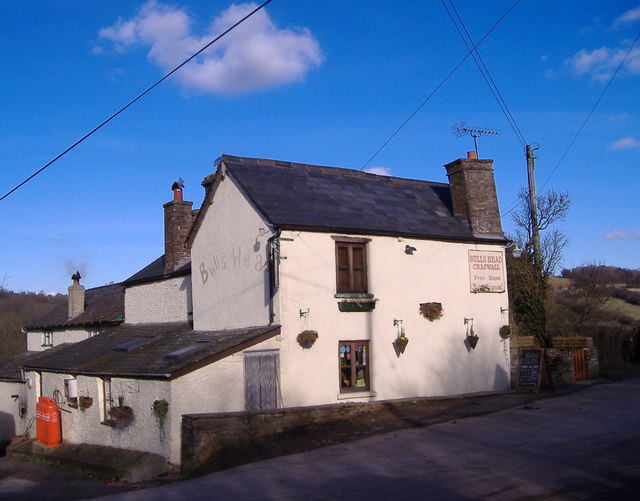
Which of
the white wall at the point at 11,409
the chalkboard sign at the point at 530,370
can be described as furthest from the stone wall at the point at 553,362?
the white wall at the point at 11,409

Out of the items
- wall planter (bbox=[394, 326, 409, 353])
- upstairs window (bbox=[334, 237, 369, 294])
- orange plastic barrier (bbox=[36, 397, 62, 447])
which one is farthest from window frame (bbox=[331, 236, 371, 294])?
orange plastic barrier (bbox=[36, 397, 62, 447])

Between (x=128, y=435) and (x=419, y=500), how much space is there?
9677 millimetres

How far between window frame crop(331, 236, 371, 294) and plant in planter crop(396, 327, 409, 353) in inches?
61.7

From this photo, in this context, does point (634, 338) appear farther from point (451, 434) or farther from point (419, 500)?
point (419, 500)

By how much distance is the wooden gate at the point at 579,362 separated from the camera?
22547mm

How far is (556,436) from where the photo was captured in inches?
533

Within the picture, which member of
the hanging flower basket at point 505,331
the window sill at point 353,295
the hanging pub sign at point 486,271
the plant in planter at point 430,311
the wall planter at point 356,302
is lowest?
the hanging flower basket at point 505,331

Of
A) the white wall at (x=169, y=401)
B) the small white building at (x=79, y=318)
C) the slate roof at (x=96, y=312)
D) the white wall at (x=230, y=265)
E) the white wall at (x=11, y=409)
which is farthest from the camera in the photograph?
the small white building at (x=79, y=318)

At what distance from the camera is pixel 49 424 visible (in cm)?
1981

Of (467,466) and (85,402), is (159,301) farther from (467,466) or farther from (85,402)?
(467,466)

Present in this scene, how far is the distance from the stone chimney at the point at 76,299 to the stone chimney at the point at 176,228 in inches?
349

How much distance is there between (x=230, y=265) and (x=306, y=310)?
3.29 metres

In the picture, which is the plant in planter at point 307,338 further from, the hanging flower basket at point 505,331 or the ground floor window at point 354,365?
the hanging flower basket at point 505,331

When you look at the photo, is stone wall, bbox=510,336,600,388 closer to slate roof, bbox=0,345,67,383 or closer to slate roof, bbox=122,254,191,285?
slate roof, bbox=122,254,191,285
